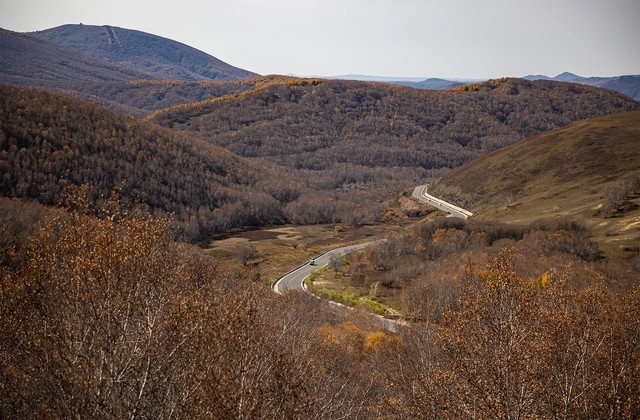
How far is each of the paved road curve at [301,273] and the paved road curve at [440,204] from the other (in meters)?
32.3

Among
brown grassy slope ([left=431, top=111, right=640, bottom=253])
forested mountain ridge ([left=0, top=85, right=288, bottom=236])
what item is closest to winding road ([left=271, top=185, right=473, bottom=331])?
brown grassy slope ([left=431, top=111, right=640, bottom=253])

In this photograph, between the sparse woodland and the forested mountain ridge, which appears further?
the forested mountain ridge

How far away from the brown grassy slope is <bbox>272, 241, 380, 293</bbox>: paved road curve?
122 feet

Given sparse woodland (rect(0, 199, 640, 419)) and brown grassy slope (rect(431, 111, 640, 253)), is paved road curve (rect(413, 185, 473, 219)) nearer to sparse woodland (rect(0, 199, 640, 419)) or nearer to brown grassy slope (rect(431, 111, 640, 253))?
brown grassy slope (rect(431, 111, 640, 253))

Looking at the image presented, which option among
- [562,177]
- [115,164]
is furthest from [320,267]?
[115,164]

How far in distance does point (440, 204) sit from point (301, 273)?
73.3 meters

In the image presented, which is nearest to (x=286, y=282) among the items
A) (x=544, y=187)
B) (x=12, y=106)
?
(x=544, y=187)

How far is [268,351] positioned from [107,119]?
158m

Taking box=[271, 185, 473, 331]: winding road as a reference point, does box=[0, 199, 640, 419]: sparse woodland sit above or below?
above

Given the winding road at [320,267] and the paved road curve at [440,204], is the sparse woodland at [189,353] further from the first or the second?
the paved road curve at [440,204]

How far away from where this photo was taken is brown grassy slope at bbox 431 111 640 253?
76.8m

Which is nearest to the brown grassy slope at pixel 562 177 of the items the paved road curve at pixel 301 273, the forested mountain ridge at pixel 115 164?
the paved road curve at pixel 301 273

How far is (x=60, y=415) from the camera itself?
11844 millimetres

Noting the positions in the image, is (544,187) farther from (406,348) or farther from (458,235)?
(406,348)
